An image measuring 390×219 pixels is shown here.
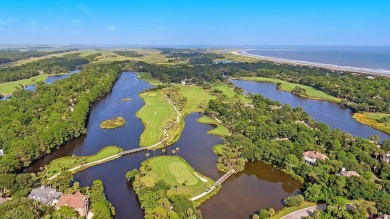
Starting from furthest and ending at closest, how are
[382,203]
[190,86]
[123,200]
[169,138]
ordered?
[190,86] < [169,138] < [123,200] < [382,203]

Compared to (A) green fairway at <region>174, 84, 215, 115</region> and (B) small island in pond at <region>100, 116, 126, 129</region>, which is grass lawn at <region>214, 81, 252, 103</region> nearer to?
(A) green fairway at <region>174, 84, 215, 115</region>

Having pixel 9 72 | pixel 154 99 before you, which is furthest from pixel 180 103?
pixel 9 72

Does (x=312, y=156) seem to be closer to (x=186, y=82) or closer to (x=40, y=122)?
(x=40, y=122)

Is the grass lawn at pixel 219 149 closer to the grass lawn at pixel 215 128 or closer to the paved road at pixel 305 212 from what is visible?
the grass lawn at pixel 215 128

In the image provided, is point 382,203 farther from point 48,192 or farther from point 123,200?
point 48,192

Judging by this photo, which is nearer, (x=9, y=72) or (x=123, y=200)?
(x=123, y=200)

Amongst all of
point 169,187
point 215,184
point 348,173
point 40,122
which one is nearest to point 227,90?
point 40,122

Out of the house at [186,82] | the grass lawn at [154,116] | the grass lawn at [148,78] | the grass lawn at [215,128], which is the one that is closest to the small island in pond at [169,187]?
the grass lawn at [154,116]

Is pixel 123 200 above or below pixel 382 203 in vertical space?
below
